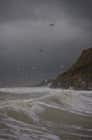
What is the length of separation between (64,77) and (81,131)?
227 feet

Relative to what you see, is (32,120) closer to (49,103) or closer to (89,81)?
(49,103)

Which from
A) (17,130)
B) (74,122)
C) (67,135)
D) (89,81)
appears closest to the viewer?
(67,135)

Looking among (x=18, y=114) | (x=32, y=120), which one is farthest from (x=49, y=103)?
(x=32, y=120)

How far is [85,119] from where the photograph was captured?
1867cm

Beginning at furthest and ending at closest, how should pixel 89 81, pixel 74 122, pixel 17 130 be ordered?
1. pixel 89 81
2. pixel 74 122
3. pixel 17 130

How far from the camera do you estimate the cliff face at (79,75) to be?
7350 cm

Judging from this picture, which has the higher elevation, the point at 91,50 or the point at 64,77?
the point at 91,50

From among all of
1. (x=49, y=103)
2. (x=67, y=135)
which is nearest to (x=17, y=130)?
(x=67, y=135)

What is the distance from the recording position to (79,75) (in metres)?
77.6

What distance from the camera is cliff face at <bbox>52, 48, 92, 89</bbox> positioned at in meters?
73.5

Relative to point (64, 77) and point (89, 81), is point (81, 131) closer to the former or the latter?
point (89, 81)

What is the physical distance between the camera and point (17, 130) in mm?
14883

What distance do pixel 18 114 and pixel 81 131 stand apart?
6.29m

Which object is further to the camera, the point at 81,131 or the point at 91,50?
the point at 91,50
